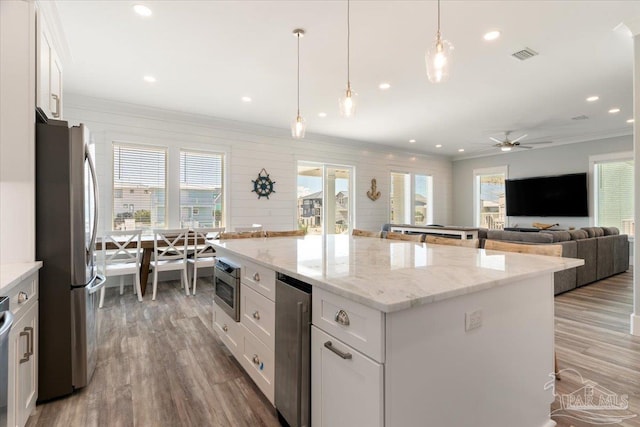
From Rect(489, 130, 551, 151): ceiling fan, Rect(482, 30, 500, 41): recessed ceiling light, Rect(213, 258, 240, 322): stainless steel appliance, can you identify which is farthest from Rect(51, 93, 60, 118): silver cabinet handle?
Rect(489, 130, 551, 151): ceiling fan

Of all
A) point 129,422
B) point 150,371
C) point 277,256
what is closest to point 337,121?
point 277,256

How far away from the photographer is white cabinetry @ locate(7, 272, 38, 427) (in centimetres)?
152

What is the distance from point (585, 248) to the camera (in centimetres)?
473

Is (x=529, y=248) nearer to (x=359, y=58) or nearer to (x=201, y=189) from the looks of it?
(x=359, y=58)

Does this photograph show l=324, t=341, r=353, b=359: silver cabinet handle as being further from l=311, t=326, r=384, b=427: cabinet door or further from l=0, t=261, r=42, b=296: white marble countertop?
l=0, t=261, r=42, b=296: white marble countertop

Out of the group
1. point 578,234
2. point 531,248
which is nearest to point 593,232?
point 578,234

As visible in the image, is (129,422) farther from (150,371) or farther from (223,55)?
(223,55)

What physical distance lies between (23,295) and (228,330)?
4.18 feet

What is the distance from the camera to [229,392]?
210 cm

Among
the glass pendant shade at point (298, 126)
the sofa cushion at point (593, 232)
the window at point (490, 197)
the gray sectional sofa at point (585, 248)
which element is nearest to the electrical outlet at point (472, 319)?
the glass pendant shade at point (298, 126)

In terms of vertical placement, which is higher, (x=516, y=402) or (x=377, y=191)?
(x=377, y=191)

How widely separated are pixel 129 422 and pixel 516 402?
2.08m

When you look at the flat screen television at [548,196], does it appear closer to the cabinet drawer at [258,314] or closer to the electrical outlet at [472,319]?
the electrical outlet at [472,319]

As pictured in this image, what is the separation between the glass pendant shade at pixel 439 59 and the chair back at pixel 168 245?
378cm
